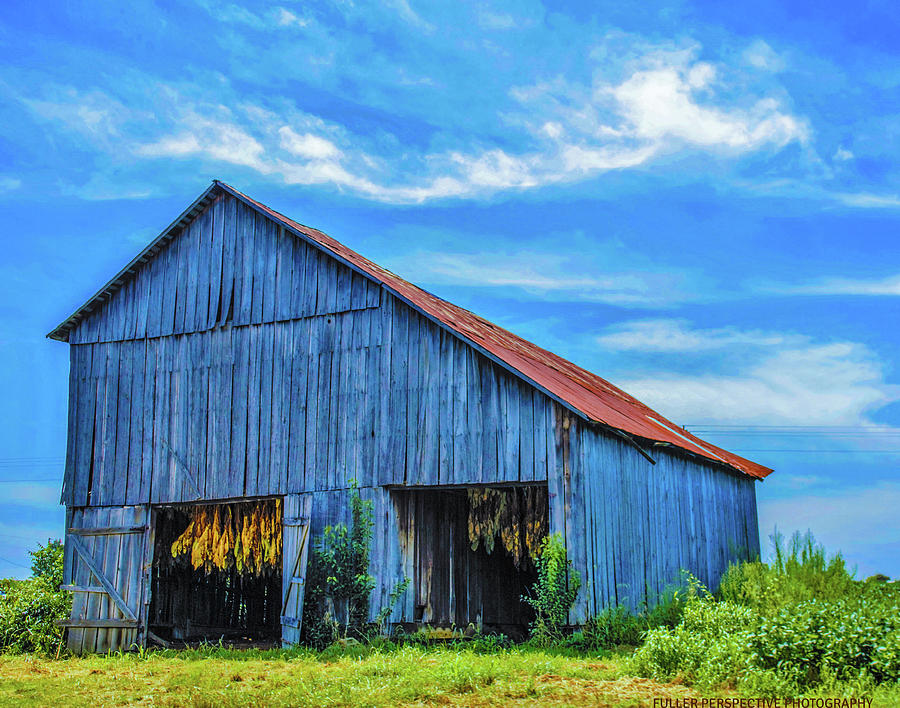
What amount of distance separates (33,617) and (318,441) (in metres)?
7.39

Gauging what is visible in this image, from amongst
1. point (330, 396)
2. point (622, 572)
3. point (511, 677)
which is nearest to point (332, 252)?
point (330, 396)

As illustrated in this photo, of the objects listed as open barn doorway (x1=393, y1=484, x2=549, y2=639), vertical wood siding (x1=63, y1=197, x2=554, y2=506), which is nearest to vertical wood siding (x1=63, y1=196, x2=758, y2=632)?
vertical wood siding (x1=63, y1=197, x2=554, y2=506)

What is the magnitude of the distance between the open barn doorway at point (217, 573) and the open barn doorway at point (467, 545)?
281 cm

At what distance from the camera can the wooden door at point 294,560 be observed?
16188 millimetres

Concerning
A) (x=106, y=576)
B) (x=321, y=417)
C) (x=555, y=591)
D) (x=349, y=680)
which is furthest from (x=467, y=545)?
(x=349, y=680)

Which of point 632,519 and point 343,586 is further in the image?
point 632,519

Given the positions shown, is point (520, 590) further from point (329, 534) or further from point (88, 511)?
point (88, 511)

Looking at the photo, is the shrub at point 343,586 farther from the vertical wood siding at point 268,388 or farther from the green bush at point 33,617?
the green bush at point 33,617

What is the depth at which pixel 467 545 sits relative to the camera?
1889 cm

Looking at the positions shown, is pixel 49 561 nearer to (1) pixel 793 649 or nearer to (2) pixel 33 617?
(2) pixel 33 617

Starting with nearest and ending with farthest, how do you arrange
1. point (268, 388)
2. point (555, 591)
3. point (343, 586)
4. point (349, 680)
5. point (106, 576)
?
point (349, 680), point (555, 591), point (343, 586), point (268, 388), point (106, 576)

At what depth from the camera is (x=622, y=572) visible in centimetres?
1580

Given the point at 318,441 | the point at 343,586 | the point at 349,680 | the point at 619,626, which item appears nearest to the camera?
the point at 349,680

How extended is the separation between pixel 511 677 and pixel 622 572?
510 centimetres
